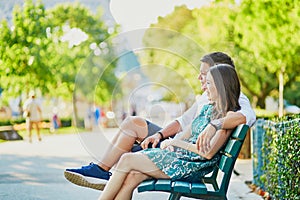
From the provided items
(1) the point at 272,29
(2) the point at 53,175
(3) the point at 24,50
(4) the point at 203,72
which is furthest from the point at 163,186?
(3) the point at 24,50

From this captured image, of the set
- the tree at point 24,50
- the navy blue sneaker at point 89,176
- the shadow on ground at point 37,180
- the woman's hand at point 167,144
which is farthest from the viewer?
the tree at point 24,50

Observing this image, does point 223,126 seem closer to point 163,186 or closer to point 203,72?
point 203,72

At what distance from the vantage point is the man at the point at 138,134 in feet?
13.9

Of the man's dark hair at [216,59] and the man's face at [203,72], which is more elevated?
the man's dark hair at [216,59]

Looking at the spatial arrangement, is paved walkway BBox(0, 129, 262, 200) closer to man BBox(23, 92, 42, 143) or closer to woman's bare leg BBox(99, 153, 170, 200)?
woman's bare leg BBox(99, 153, 170, 200)

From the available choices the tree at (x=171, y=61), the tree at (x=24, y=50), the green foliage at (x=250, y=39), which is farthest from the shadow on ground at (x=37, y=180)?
the tree at (x=24, y=50)

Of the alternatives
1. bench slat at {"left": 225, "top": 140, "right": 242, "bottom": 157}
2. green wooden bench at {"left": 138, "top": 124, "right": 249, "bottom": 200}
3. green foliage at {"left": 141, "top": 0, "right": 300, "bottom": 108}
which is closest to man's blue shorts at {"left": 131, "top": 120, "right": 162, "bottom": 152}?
green foliage at {"left": 141, "top": 0, "right": 300, "bottom": 108}

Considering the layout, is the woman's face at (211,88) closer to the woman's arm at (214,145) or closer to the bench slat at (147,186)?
the woman's arm at (214,145)

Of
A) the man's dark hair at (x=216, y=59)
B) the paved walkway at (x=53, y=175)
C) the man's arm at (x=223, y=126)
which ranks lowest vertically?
the paved walkway at (x=53, y=175)

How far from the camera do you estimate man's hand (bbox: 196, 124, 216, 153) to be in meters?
3.98

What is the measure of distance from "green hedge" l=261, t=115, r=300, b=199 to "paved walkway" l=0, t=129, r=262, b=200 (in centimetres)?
61

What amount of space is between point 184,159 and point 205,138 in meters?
0.22

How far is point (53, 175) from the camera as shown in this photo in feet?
27.8

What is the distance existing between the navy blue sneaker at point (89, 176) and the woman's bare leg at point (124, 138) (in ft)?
0.21
